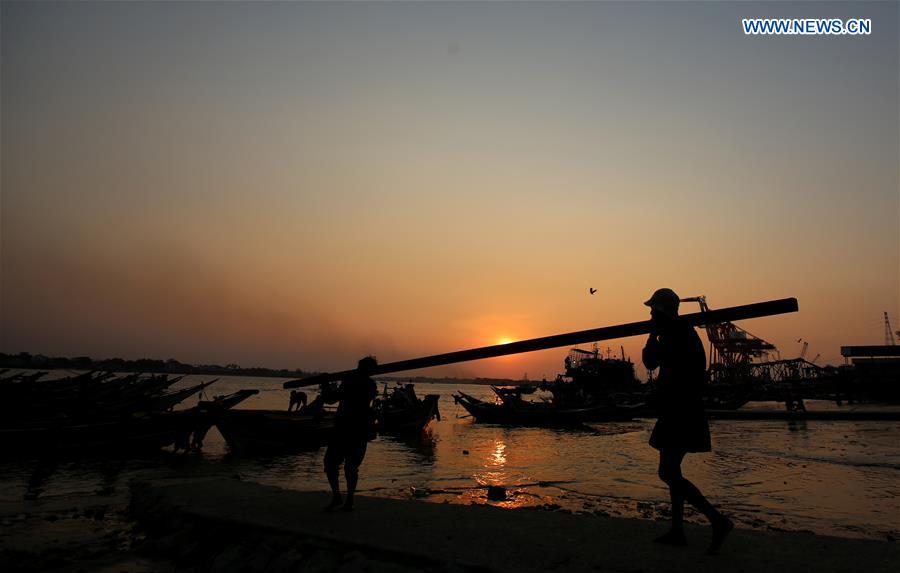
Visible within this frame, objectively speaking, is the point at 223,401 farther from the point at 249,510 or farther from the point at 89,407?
the point at 249,510

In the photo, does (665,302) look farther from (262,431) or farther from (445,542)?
(262,431)

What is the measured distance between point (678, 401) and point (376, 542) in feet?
9.85

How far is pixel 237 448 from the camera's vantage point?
20062 mm

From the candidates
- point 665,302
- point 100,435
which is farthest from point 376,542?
point 100,435

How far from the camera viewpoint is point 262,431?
789 inches

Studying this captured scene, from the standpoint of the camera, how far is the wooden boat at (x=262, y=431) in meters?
19.8

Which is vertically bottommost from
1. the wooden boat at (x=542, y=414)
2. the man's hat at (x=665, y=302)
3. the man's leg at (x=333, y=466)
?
the wooden boat at (x=542, y=414)

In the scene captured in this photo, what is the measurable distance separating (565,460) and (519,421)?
17917 mm

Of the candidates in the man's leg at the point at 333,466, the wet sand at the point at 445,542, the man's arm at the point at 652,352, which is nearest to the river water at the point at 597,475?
the wet sand at the point at 445,542

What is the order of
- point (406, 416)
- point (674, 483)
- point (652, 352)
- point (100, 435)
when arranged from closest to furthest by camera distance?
point (674, 483) < point (652, 352) < point (100, 435) < point (406, 416)

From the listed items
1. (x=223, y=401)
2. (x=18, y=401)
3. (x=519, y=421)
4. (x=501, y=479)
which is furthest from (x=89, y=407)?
(x=519, y=421)

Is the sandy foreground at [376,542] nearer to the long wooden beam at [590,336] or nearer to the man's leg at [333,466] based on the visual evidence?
the man's leg at [333,466]

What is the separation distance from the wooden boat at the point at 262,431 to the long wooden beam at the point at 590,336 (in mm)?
15512

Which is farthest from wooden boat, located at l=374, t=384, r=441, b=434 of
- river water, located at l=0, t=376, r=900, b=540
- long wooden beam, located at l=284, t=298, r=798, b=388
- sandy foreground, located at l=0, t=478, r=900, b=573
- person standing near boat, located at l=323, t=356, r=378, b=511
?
long wooden beam, located at l=284, t=298, r=798, b=388
